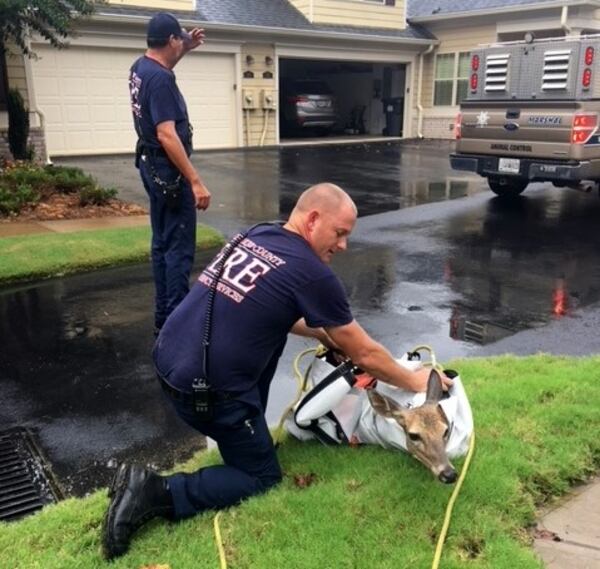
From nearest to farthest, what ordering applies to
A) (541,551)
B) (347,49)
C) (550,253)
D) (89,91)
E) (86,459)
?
(541,551), (86,459), (550,253), (89,91), (347,49)

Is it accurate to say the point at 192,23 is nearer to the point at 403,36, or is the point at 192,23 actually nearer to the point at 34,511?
the point at 403,36

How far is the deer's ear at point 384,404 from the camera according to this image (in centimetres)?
290

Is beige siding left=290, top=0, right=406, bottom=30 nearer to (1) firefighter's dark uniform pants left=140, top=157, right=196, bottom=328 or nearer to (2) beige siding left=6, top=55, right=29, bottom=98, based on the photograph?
(2) beige siding left=6, top=55, right=29, bottom=98

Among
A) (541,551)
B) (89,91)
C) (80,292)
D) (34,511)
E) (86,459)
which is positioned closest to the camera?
(541,551)

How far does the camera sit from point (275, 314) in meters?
2.72

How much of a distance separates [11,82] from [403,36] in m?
12.9

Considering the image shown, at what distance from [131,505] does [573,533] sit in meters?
1.82

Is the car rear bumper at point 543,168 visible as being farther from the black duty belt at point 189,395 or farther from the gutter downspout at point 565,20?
the gutter downspout at point 565,20

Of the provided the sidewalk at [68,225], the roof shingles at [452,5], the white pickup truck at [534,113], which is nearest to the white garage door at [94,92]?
the sidewalk at [68,225]

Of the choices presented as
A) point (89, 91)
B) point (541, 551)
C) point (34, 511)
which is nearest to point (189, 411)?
point (34, 511)

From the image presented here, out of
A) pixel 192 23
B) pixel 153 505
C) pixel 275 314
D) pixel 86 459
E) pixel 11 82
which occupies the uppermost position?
pixel 192 23

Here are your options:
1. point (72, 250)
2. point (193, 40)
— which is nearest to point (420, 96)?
point (72, 250)

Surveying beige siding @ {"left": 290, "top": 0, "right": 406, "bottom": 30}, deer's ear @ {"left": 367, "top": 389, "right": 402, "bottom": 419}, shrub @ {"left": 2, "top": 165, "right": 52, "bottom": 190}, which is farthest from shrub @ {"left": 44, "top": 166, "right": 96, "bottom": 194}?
beige siding @ {"left": 290, "top": 0, "right": 406, "bottom": 30}

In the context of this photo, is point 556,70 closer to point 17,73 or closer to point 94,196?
point 94,196
